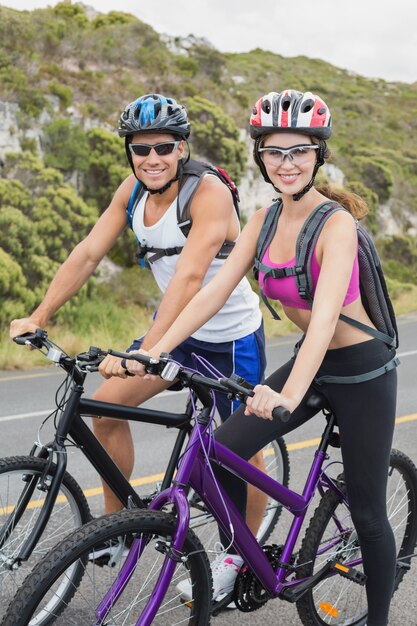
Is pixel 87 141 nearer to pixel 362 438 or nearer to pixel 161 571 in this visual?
pixel 362 438

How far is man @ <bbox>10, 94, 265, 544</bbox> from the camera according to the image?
337cm

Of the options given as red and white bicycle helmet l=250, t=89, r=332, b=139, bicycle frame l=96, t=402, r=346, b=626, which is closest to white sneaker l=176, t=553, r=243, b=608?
bicycle frame l=96, t=402, r=346, b=626

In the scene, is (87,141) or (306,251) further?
(87,141)

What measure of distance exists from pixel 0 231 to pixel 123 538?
12006 mm

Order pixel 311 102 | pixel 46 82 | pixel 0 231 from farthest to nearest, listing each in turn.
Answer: pixel 46 82, pixel 0 231, pixel 311 102

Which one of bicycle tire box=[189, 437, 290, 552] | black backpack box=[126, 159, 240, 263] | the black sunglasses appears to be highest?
the black sunglasses

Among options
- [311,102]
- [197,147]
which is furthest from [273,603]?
[197,147]

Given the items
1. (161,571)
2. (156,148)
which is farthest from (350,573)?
(156,148)

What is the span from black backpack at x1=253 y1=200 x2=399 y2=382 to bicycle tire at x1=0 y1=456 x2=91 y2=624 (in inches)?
43.5

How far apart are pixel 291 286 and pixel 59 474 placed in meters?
1.10

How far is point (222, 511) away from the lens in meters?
2.94

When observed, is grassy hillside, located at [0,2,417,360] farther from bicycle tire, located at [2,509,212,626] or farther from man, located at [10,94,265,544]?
Result: bicycle tire, located at [2,509,212,626]

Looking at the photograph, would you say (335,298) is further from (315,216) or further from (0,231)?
(0,231)

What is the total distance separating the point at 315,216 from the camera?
113 inches
